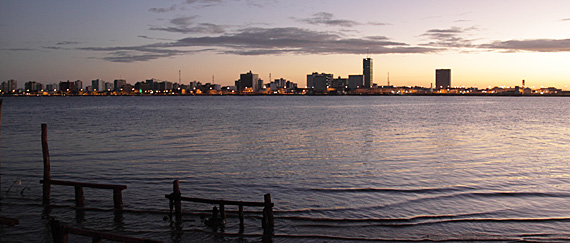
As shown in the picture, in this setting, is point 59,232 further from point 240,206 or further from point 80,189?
point 80,189

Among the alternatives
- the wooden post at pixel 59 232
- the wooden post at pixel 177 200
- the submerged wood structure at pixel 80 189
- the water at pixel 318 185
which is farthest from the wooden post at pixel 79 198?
the wooden post at pixel 59 232

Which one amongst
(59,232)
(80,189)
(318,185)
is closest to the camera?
(59,232)

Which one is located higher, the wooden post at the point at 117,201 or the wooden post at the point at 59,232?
the wooden post at the point at 59,232

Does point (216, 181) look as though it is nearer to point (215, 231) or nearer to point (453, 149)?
point (215, 231)

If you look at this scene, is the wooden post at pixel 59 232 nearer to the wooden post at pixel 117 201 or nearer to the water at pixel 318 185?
the water at pixel 318 185

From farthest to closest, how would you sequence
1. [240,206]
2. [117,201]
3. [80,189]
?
[80,189], [117,201], [240,206]

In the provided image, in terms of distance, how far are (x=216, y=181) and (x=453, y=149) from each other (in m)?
19.7

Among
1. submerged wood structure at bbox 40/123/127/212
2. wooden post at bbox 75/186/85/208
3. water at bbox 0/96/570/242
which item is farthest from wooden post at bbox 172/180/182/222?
wooden post at bbox 75/186/85/208

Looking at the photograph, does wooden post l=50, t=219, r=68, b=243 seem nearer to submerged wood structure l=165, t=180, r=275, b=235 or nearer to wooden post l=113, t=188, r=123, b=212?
submerged wood structure l=165, t=180, r=275, b=235

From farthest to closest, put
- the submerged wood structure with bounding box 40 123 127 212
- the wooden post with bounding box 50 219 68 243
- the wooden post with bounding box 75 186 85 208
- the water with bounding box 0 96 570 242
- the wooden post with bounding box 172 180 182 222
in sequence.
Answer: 1. the wooden post with bounding box 75 186 85 208
2. the submerged wood structure with bounding box 40 123 127 212
3. the wooden post with bounding box 172 180 182 222
4. the water with bounding box 0 96 570 242
5. the wooden post with bounding box 50 219 68 243

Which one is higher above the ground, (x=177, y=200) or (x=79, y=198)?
(x=177, y=200)

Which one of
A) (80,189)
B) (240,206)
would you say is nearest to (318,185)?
(240,206)

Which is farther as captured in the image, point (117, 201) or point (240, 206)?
point (117, 201)

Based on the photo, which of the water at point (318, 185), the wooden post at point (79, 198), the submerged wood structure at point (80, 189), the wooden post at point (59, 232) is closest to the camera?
the wooden post at point (59, 232)
